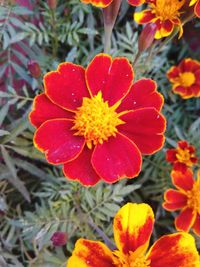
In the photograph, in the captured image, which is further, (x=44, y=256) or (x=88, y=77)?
(x=44, y=256)

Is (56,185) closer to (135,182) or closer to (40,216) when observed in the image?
(40,216)

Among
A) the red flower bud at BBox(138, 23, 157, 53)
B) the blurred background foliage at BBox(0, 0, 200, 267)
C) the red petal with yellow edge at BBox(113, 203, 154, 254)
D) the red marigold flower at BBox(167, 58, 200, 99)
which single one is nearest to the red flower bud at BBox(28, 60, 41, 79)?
the blurred background foliage at BBox(0, 0, 200, 267)

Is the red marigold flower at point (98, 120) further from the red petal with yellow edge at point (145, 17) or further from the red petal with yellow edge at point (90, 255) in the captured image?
the red petal with yellow edge at point (145, 17)

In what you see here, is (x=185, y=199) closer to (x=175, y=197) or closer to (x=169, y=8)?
(x=175, y=197)

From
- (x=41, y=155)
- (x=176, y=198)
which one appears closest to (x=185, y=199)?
(x=176, y=198)

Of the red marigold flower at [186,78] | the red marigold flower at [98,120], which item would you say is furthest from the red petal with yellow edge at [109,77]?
the red marigold flower at [186,78]

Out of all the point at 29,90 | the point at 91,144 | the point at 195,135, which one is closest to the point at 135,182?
the point at 195,135

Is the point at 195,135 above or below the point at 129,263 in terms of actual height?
below

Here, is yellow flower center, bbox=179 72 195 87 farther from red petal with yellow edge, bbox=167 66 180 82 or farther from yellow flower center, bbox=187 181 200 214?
yellow flower center, bbox=187 181 200 214
